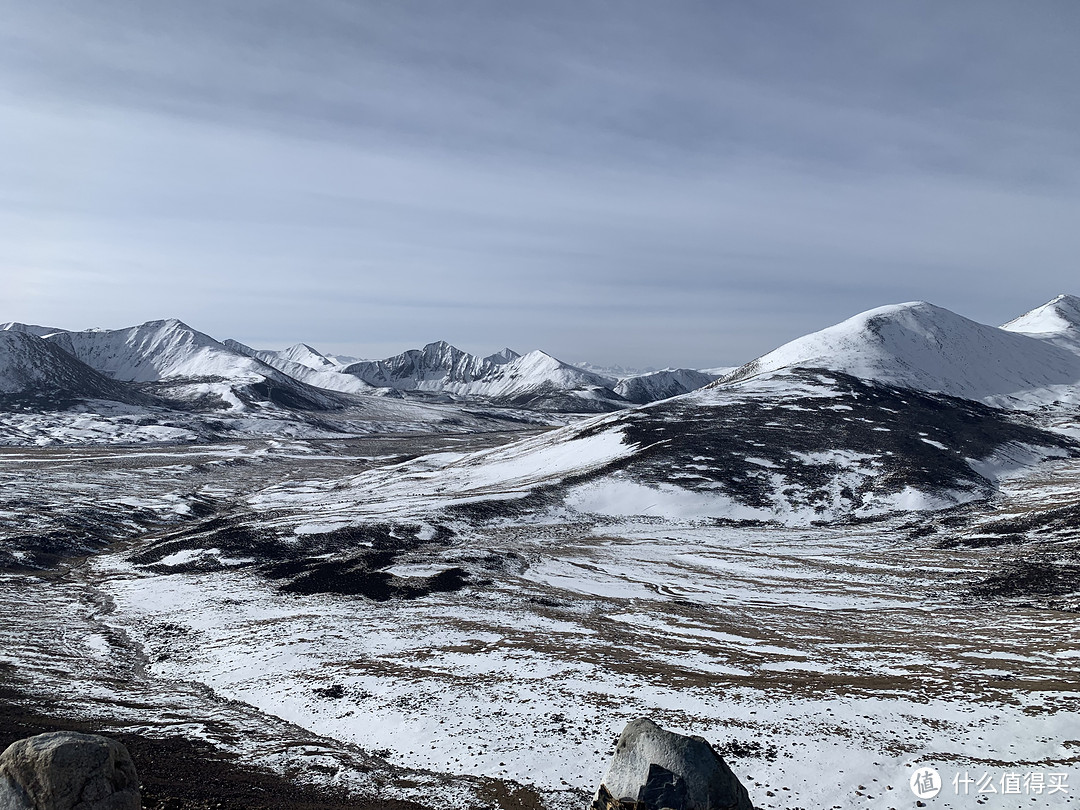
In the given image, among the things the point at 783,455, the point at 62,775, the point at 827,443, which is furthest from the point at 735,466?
the point at 62,775

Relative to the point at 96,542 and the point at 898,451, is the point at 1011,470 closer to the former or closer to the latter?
the point at 898,451

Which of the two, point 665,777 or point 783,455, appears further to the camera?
point 783,455

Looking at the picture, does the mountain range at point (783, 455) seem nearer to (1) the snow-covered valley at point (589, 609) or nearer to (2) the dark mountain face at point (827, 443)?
(2) the dark mountain face at point (827, 443)

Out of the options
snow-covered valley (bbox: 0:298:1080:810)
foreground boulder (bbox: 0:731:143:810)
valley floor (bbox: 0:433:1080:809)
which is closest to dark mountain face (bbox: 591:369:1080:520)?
snow-covered valley (bbox: 0:298:1080:810)

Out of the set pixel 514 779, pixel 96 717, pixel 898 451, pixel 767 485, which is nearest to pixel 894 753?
pixel 514 779

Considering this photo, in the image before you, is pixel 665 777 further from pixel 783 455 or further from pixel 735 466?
pixel 783 455

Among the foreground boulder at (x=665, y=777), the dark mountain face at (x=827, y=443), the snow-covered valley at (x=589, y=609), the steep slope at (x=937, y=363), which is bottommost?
the snow-covered valley at (x=589, y=609)

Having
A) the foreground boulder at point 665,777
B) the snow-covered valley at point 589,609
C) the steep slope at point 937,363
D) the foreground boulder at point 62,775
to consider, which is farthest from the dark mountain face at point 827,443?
the foreground boulder at point 62,775
